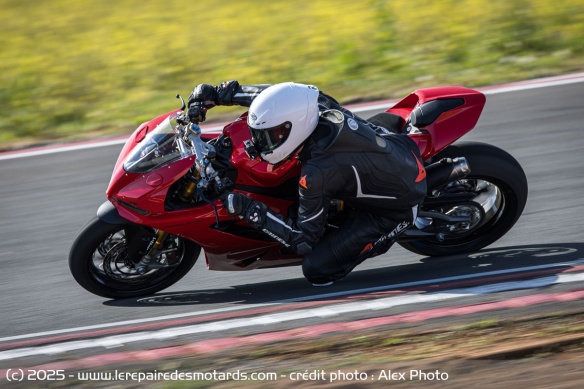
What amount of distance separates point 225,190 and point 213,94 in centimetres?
71

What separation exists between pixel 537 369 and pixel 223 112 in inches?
241

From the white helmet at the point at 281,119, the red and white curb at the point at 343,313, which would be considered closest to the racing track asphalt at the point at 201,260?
the red and white curb at the point at 343,313

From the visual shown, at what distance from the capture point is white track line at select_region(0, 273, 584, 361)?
5.57 meters

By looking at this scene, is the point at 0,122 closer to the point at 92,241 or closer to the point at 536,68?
the point at 92,241

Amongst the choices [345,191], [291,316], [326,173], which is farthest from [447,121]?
[291,316]

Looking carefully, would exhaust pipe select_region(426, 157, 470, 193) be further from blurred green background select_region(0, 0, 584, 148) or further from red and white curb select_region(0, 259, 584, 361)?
blurred green background select_region(0, 0, 584, 148)


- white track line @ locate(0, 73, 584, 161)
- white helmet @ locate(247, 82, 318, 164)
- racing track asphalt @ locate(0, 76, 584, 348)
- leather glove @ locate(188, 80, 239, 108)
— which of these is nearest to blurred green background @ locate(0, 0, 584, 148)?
white track line @ locate(0, 73, 584, 161)

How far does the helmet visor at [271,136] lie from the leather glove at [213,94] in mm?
664

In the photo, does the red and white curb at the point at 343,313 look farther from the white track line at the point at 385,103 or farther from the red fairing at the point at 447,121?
the white track line at the point at 385,103

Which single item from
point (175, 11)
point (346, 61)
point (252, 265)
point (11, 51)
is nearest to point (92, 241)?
point (252, 265)

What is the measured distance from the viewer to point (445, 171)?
19.1 feet

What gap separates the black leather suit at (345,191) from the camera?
5.38m

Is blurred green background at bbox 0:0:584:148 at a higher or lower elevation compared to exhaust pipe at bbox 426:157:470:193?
lower

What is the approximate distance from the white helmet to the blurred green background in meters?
4.57
